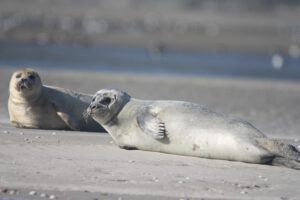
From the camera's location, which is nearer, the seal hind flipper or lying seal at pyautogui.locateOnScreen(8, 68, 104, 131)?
the seal hind flipper

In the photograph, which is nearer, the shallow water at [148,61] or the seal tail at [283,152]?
the seal tail at [283,152]

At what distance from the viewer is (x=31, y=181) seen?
291 inches

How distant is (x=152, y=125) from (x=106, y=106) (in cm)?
63

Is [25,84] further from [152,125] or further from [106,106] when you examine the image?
[152,125]

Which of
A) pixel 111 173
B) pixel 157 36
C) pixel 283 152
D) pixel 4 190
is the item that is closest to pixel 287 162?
pixel 283 152

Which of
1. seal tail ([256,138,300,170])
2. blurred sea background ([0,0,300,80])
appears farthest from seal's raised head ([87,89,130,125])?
blurred sea background ([0,0,300,80])

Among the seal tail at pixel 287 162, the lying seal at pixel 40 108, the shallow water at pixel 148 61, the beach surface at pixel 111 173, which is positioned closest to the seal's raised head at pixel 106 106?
the beach surface at pixel 111 173

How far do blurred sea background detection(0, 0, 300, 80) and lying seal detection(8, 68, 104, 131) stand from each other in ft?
39.7

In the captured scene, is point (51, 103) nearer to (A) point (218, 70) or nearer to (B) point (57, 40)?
(A) point (218, 70)

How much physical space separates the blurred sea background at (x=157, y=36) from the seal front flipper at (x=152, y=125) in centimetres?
1388

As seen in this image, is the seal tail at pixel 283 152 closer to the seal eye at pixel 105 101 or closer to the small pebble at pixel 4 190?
the seal eye at pixel 105 101

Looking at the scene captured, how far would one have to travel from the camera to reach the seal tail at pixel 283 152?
8.22 m

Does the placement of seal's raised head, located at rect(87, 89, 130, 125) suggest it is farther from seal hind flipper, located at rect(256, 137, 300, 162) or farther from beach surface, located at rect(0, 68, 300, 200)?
seal hind flipper, located at rect(256, 137, 300, 162)

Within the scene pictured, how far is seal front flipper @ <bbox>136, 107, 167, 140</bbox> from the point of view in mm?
8750
